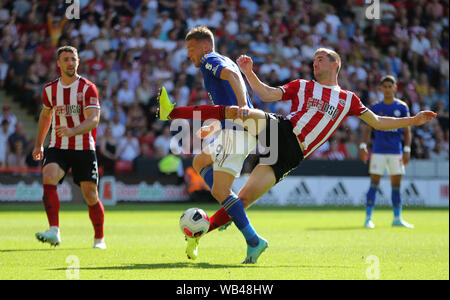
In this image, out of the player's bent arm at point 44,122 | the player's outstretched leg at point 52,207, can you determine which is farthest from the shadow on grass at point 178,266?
the player's bent arm at point 44,122

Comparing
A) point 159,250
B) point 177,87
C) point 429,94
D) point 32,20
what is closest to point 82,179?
point 159,250

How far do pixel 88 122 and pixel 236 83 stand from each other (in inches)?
85.8

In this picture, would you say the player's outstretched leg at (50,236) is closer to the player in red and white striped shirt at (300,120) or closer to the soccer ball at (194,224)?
the soccer ball at (194,224)

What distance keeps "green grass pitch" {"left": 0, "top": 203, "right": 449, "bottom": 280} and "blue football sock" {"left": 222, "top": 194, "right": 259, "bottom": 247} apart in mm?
271

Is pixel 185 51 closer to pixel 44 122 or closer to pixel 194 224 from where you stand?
pixel 44 122

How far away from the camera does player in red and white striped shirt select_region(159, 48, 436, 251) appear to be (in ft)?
24.4

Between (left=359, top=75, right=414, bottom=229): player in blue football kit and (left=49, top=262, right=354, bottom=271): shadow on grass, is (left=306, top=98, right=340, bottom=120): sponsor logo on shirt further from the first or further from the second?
(left=359, top=75, right=414, bottom=229): player in blue football kit

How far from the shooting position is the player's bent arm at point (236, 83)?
6898mm

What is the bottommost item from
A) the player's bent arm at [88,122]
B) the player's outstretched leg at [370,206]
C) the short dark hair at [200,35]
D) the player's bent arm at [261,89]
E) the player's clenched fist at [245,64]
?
the player's outstretched leg at [370,206]

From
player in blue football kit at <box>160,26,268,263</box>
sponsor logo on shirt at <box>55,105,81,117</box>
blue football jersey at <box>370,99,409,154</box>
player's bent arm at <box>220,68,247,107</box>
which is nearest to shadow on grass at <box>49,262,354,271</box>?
player in blue football kit at <box>160,26,268,263</box>

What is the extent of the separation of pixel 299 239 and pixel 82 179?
325 cm

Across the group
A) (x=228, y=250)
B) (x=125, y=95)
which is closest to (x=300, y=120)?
(x=228, y=250)

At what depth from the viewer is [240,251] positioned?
8.45m

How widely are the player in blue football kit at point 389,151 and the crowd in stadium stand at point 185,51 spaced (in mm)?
7391
